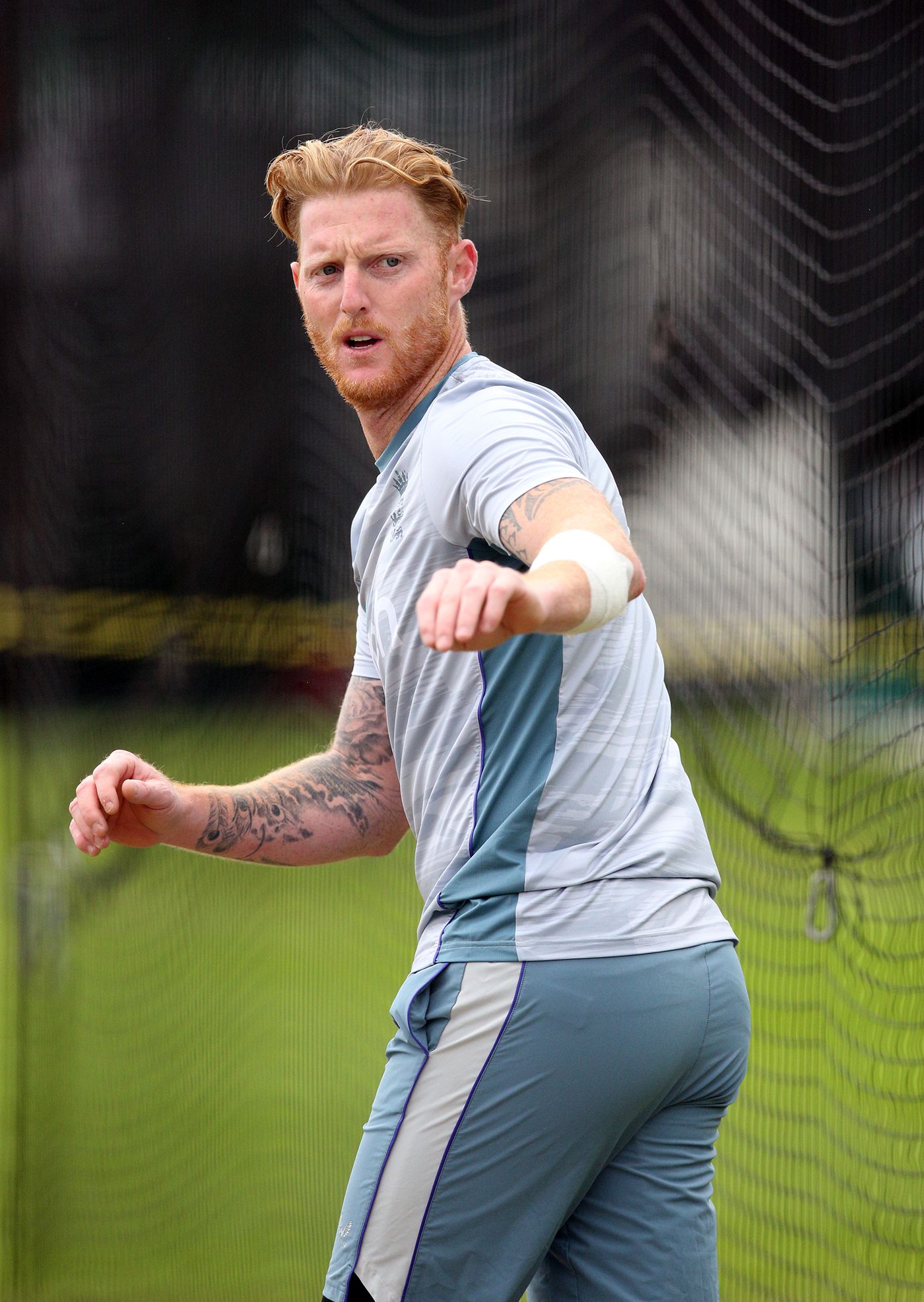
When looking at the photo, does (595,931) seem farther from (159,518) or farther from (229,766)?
(159,518)

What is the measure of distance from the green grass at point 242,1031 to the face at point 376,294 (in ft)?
3.67

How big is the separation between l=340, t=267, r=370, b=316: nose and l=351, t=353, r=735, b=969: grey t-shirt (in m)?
0.16

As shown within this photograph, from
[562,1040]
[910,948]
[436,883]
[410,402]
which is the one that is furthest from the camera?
[910,948]

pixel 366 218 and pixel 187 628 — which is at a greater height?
pixel 366 218

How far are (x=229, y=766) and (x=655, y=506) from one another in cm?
91

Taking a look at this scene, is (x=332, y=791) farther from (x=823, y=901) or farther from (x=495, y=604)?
(x=823, y=901)

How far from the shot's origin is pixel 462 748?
1.34 meters

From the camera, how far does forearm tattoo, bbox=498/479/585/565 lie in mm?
1130

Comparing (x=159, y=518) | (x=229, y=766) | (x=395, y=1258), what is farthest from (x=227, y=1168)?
(x=395, y=1258)

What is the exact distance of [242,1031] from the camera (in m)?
2.60

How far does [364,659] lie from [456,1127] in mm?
593

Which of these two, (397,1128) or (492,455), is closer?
(492,455)

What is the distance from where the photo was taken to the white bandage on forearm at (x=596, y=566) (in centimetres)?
105

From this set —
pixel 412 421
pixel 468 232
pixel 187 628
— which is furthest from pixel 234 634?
pixel 412 421
